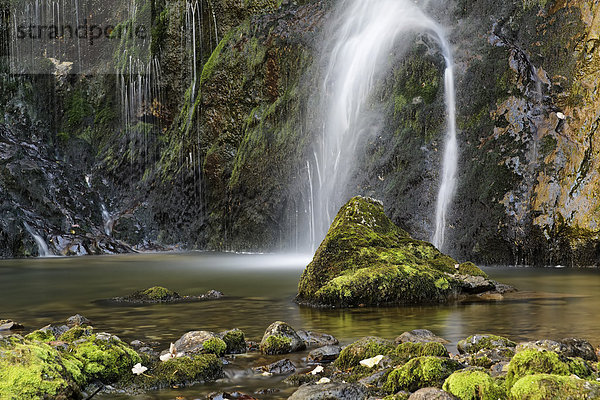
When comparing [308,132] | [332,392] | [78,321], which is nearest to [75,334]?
[78,321]

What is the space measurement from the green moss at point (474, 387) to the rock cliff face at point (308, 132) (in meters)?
13.2

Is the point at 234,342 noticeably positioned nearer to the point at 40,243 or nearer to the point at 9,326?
the point at 9,326

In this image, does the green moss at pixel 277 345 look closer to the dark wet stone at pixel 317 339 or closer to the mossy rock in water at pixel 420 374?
the dark wet stone at pixel 317 339

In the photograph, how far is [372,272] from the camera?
10539 millimetres

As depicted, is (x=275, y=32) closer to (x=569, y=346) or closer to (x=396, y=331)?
(x=396, y=331)

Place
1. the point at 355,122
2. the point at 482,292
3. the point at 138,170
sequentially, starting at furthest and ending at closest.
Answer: the point at 138,170
the point at 355,122
the point at 482,292

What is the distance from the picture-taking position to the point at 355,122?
74.8 ft

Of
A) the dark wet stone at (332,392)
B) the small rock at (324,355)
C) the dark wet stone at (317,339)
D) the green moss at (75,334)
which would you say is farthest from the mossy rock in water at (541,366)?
the green moss at (75,334)

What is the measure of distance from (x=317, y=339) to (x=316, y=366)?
1.04 meters

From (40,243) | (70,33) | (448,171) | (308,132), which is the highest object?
(70,33)

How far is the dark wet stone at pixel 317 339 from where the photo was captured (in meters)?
7.24

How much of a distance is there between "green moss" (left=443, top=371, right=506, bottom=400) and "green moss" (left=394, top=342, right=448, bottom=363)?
1174mm

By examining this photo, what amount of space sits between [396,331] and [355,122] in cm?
1535

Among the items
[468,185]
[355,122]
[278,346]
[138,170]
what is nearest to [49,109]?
[138,170]
